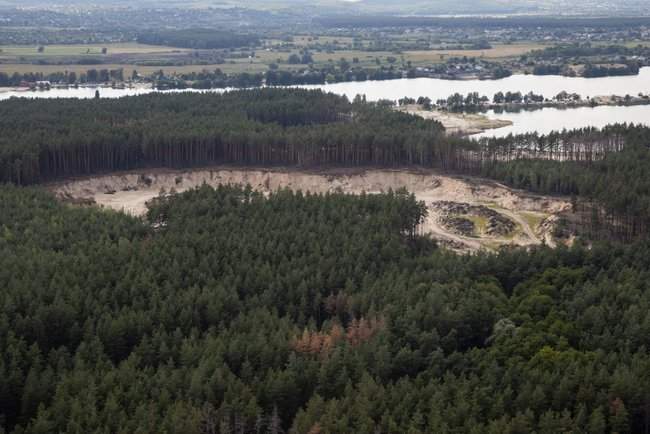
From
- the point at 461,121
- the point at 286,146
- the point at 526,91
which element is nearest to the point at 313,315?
the point at 286,146

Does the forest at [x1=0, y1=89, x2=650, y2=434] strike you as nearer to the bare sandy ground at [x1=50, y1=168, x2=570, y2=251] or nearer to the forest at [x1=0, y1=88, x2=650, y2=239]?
the forest at [x1=0, y1=88, x2=650, y2=239]

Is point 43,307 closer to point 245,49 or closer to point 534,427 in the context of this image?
point 534,427

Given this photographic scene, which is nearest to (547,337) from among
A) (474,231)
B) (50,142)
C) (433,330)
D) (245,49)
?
(433,330)

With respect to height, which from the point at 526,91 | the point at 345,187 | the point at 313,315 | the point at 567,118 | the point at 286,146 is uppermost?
the point at 526,91

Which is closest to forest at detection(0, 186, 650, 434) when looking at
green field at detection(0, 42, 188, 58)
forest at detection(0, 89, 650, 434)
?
forest at detection(0, 89, 650, 434)

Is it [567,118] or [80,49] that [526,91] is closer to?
[567,118]

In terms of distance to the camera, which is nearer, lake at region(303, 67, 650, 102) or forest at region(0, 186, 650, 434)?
forest at region(0, 186, 650, 434)
